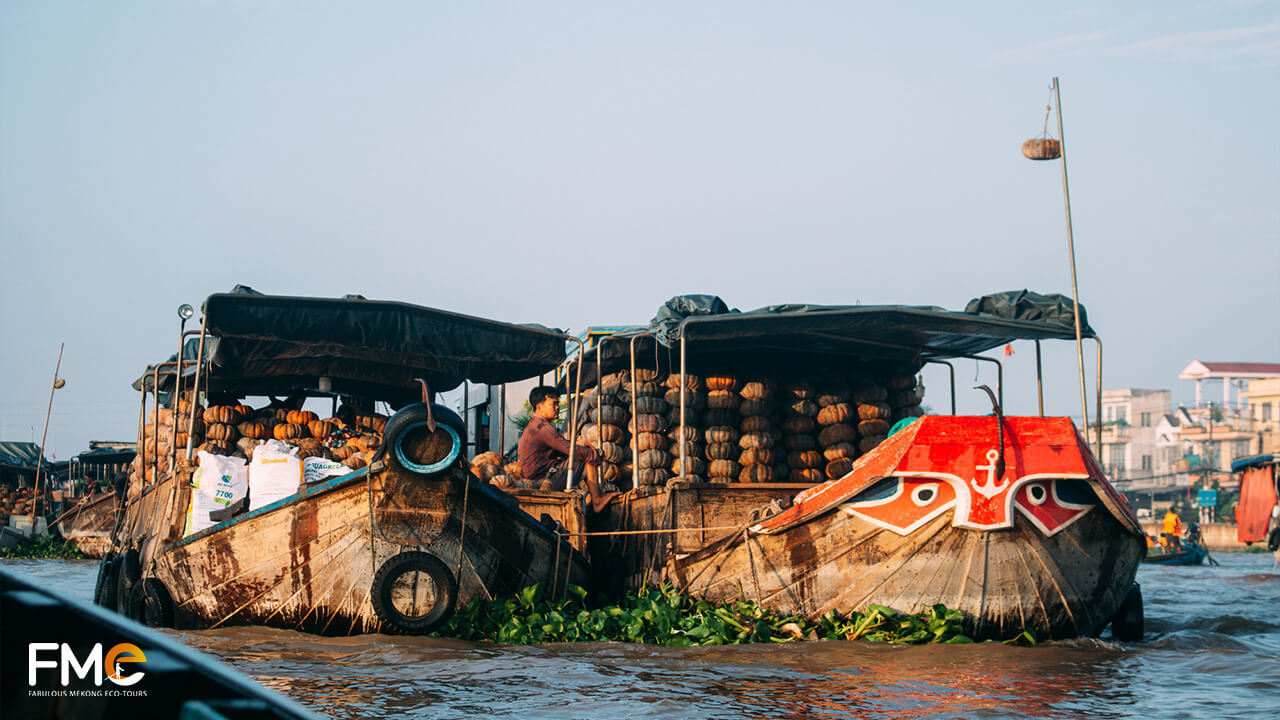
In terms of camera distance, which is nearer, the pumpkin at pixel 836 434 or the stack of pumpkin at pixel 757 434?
the stack of pumpkin at pixel 757 434

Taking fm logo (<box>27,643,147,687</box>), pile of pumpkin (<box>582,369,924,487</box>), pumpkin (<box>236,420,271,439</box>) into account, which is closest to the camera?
fm logo (<box>27,643,147,687</box>)

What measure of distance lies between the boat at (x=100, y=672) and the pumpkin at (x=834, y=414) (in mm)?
8791

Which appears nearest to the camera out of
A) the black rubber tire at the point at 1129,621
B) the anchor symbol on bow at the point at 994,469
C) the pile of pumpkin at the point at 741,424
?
the anchor symbol on bow at the point at 994,469

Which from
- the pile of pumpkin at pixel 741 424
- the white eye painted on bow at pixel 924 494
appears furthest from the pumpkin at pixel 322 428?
the white eye painted on bow at pixel 924 494

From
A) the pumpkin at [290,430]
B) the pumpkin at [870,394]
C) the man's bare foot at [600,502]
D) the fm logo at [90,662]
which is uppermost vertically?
the pumpkin at [870,394]

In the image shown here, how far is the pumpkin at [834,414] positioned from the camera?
10.2m

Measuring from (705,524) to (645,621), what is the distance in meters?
0.91

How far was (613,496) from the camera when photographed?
31.5ft

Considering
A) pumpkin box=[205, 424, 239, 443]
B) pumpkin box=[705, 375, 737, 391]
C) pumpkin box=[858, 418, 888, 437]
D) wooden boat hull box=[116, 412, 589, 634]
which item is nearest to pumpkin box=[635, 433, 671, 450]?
pumpkin box=[705, 375, 737, 391]

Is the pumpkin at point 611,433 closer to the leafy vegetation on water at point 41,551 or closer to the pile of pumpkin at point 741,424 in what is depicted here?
the pile of pumpkin at point 741,424

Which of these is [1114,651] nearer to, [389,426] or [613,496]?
[613,496]

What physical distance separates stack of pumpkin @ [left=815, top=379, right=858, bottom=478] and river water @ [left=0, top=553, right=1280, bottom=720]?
285 cm

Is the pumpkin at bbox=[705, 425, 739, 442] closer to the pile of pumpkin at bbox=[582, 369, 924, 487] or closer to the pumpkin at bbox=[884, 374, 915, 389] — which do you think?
the pile of pumpkin at bbox=[582, 369, 924, 487]

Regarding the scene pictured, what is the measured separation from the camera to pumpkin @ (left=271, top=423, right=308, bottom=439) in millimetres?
11289
